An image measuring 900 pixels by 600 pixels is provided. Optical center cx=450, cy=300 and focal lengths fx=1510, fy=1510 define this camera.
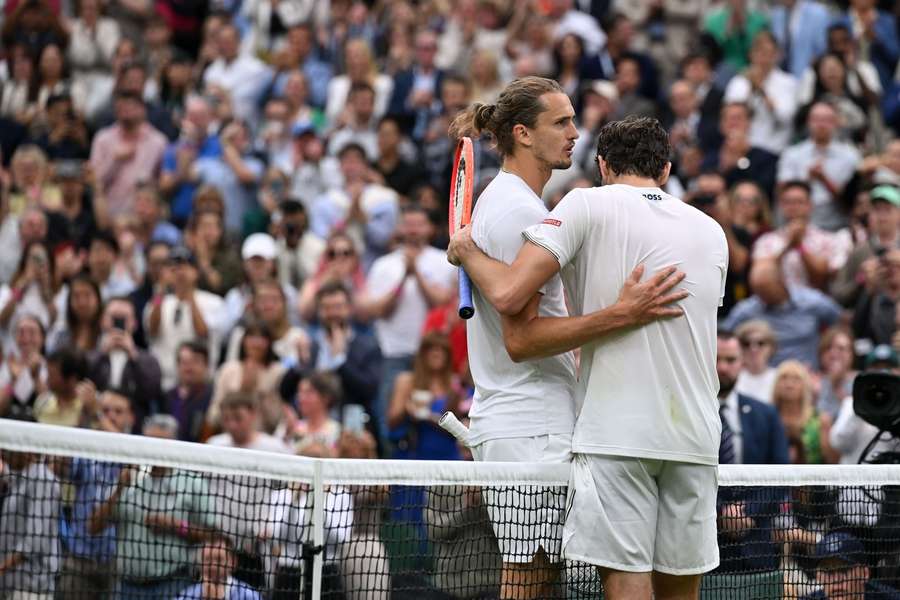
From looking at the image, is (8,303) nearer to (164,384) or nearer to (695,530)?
(164,384)

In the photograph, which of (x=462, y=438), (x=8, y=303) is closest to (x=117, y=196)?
(x=8, y=303)

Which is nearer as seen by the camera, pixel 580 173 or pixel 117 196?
pixel 580 173

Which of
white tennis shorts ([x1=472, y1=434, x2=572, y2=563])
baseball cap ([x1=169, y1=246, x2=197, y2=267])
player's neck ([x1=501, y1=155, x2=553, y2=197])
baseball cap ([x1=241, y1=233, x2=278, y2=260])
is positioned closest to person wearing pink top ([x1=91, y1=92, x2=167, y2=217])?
baseball cap ([x1=169, y1=246, x2=197, y2=267])

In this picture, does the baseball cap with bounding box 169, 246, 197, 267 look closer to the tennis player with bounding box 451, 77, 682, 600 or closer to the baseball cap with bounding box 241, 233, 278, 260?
the baseball cap with bounding box 241, 233, 278, 260

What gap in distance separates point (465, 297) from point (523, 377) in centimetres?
38

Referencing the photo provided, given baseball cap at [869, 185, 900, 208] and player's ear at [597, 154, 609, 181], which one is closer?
player's ear at [597, 154, 609, 181]

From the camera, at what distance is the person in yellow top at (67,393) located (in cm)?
1173

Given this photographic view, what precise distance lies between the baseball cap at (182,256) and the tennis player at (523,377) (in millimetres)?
7955

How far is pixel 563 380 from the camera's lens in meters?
5.75

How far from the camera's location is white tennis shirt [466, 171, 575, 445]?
18.5 ft

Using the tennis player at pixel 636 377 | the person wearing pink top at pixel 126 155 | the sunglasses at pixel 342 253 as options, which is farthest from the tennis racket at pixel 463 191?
the person wearing pink top at pixel 126 155

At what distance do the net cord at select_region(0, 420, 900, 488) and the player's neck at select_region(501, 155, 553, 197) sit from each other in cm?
112

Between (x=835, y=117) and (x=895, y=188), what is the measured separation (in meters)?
1.57

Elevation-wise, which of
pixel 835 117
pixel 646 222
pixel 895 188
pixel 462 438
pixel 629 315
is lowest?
pixel 462 438
